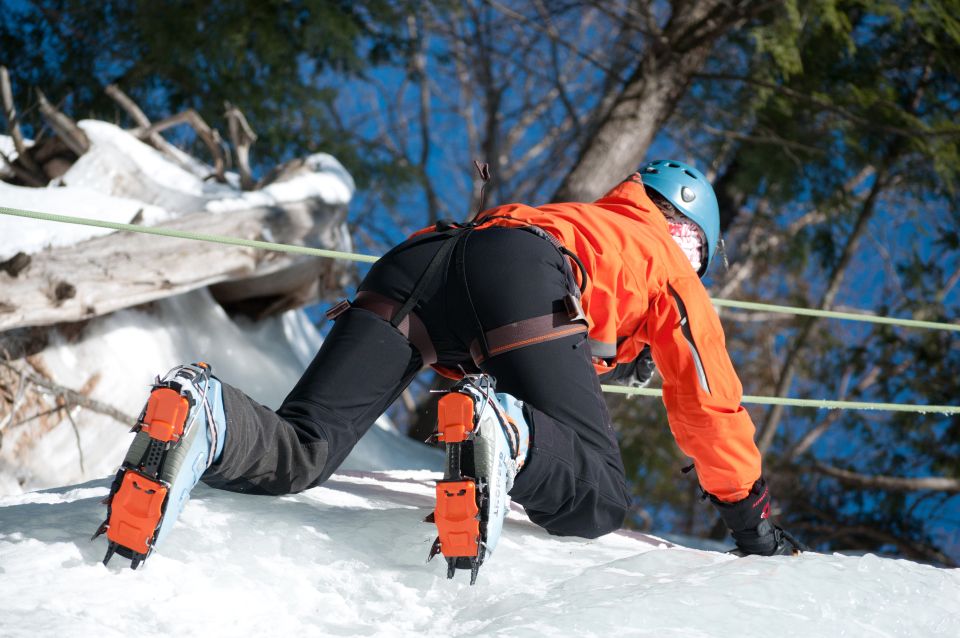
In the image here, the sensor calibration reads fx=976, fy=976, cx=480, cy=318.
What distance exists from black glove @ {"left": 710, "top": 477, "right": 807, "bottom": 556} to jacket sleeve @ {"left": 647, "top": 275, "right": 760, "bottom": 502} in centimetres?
3

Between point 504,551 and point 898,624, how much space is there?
2.96 ft

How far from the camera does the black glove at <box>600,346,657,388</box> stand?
290cm

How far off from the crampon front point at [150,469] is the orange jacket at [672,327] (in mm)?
1028

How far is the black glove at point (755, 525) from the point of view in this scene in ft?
8.50

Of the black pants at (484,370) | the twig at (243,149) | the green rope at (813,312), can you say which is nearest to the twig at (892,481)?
the green rope at (813,312)

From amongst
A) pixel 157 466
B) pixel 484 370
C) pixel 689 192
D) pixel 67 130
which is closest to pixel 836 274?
pixel 689 192

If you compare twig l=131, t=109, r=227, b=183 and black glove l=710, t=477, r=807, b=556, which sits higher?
twig l=131, t=109, r=227, b=183

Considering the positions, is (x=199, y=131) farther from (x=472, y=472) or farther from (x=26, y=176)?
(x=472, y=472)

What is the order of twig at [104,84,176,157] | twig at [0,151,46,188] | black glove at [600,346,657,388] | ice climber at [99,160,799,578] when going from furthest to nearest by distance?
1. twig at [104,84,176,157]
2. twig at [0,151,46,188]
3. black glove at [600,346,657,388]
4. ice climber at [99,160,799,578]

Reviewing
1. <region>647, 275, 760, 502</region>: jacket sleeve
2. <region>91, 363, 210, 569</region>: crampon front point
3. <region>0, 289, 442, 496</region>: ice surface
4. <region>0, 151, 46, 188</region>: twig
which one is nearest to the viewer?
<region>91, 363, 210, 569</region>: crampon front point

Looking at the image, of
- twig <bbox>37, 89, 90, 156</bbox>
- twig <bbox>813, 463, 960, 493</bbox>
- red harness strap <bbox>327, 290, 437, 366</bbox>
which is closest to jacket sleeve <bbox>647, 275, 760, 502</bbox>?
red harness strap <bbox>327, 290, 437, 366</bbox>

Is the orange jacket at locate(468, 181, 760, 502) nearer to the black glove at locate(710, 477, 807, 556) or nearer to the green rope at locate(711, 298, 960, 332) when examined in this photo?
the black glove at locate(710, 477, 807, 556)

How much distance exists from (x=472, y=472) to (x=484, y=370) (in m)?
0.55

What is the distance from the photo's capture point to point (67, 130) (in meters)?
5.47
